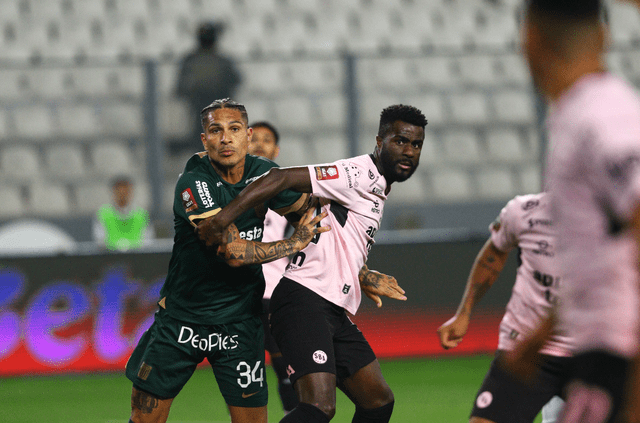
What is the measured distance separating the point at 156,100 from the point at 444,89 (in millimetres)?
3644

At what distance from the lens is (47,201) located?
33.5 ft

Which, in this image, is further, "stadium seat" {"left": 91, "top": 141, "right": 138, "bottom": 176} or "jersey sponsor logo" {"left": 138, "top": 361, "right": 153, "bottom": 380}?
"stadium seat" {"left": 91, "top": 141, "right": 138, "bottom": 176}

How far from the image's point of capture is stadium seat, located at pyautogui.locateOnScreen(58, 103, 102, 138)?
10.4m

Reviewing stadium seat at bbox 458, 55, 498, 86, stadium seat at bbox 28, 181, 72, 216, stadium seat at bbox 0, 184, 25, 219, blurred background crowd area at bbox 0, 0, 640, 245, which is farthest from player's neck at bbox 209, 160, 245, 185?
stadium seat at bbox 458, 55, 498, 86

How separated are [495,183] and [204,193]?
733cm

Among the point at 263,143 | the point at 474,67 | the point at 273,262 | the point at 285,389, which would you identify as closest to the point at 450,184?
the point at 474,67

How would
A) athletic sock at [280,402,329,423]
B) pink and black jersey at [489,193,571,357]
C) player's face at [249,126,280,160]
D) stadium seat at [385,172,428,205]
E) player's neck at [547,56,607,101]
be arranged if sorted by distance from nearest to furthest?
player's neck at [547,56,607,101] < pink and black jersey at [489,193,571,357] < athletic sock at [280,402,329,423] < player's face at [249,126,280,160] < stadium seat at [385,172,428,205]

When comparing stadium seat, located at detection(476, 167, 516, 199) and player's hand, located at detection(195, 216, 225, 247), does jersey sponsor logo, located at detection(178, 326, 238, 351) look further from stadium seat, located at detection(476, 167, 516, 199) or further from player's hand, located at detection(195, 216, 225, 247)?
stadium seat, located at detection(476, 167, 516, 199)

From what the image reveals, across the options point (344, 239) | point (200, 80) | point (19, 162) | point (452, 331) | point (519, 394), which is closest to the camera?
point (519, 394)

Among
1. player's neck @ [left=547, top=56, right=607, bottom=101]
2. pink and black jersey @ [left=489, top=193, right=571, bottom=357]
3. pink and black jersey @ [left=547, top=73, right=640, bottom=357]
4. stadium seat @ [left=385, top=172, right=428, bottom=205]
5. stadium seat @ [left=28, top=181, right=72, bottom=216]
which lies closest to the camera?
pink and black jersey @ [left=547, top=73, right=640, bottom=357]

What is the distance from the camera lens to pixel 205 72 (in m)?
9.98

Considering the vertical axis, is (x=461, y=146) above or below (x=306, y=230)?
above

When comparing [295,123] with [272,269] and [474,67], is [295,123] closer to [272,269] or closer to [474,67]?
[474,67]

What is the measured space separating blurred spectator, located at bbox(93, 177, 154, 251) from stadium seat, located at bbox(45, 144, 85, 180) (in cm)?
66
